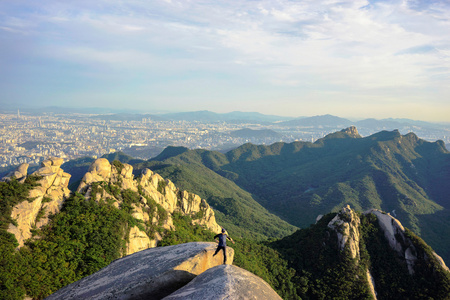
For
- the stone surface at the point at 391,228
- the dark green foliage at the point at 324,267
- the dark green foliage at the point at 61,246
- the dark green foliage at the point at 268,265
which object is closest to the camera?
Answer: the dark green foliage at the point at 61,246

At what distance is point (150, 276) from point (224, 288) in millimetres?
3754

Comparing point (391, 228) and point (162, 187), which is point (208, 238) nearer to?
point (162, 187)

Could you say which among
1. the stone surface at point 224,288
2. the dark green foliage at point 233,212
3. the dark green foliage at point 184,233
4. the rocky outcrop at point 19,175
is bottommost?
the dark green foliage at point 233,212

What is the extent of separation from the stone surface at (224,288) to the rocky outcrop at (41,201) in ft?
61.0

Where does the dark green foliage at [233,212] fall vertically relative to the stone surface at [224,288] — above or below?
below

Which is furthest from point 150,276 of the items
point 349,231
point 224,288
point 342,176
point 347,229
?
point 342,176

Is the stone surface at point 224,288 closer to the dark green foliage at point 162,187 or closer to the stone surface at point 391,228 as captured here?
the dark green foliage at point 162,187

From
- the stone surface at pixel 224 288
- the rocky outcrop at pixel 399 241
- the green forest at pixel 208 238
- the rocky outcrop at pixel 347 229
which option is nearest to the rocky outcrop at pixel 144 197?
the green forest at pixel 208 238

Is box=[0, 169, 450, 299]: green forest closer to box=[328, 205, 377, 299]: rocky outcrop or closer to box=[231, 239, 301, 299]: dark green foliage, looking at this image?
box=[231, 239, 301, 299]: dark green foliage

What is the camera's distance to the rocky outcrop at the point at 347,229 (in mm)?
34750

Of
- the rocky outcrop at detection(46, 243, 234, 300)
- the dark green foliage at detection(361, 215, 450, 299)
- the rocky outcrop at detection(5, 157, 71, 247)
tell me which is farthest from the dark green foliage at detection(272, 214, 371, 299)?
the rocky outcrop at detection(5, 157, 71, 247)

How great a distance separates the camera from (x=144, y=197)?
33.9 meters

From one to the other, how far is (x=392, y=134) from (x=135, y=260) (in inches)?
7441

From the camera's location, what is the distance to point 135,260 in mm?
12438
